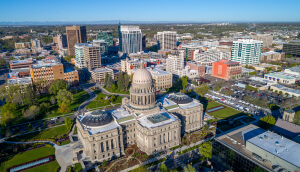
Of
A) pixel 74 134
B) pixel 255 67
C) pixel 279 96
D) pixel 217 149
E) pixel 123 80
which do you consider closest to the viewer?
pixel 217 149

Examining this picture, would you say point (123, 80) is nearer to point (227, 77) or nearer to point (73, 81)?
point (73, 81)

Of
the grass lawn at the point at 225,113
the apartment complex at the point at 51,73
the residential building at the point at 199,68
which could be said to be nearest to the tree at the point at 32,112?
the apartment complex at the point at 51,73

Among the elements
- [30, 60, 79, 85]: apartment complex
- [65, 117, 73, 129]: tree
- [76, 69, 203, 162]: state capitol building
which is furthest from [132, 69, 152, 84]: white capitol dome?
[30, 60, 79, 85]: apartment complex

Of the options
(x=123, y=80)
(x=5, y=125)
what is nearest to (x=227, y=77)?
(x=123, y=80)

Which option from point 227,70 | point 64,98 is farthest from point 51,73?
point 227,70

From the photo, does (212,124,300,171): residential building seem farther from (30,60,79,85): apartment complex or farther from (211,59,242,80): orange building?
(30,60,79,85): apartment complex

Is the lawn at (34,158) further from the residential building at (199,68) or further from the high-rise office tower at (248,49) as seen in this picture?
the high-rise office tower at (248,49)
